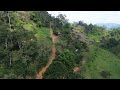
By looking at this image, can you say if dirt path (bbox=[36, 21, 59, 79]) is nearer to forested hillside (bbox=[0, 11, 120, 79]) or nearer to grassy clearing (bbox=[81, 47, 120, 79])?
forested hillside (bbox=[0, 11, 120, 79])

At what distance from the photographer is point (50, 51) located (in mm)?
12500

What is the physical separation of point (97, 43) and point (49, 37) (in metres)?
2.88

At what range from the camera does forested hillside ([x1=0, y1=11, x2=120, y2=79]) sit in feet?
35.1

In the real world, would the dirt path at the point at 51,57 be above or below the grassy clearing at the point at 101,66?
above

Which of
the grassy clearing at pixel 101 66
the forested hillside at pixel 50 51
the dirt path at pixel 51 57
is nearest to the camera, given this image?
the forested hillside at pixel 50 51

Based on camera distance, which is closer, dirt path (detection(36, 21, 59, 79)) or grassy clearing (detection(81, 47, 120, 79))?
dirt path (detection(36, 21, 59, 79))

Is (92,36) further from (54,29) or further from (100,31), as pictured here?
(54,29)

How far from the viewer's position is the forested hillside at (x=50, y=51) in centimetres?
1071

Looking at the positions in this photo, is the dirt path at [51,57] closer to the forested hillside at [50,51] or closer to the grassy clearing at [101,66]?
the forested hillside at [50,51]

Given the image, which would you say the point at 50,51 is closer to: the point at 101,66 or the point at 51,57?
the point at 51,57

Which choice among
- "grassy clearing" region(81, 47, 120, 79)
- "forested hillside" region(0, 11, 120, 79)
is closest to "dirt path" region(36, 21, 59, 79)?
"forested hillside" region(0, 11, 120, 79)

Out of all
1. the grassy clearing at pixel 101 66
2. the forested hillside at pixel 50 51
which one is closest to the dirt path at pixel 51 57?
the forested hillside at pixel 50 51

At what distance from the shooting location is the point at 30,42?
1149 centimetres
